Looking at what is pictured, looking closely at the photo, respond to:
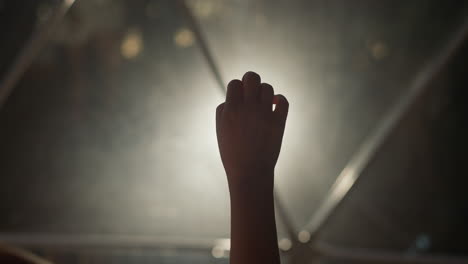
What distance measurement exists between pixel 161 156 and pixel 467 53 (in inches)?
32.9

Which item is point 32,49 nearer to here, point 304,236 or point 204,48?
point 204,48

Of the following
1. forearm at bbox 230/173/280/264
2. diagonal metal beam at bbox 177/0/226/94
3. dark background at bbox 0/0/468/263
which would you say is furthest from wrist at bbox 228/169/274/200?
dark background at bbox 0/0/468/263

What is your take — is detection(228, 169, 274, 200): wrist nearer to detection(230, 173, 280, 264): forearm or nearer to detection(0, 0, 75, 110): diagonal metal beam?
detection(230, 173, 280, 264): forearm

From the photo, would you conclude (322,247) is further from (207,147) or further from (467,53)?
(467,53)

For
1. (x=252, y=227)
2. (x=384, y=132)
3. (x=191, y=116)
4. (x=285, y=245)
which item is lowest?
(x=252, y=227)

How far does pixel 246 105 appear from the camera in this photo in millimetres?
483

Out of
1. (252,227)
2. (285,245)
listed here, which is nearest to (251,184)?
(252,227)

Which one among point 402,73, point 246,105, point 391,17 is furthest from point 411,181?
point 246,105

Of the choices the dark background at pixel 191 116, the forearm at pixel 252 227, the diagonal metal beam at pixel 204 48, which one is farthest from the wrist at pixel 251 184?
the dark background at pixel 191 116

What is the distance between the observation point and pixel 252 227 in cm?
46

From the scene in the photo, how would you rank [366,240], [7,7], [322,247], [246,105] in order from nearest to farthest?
1. [246,105]
2. [322,247]
3. [7,7]
4. [366,240]

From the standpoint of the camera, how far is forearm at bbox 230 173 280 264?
45 cm

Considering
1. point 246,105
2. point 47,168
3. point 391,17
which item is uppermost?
point 391,17

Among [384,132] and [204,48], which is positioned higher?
[204,48]
